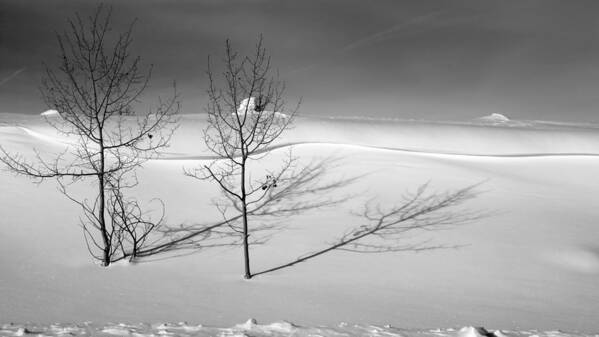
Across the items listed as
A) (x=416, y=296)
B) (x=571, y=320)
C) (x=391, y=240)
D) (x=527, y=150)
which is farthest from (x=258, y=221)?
(x=527, y=150)

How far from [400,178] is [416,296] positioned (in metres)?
6.91

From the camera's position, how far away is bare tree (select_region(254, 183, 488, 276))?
27.3 feet

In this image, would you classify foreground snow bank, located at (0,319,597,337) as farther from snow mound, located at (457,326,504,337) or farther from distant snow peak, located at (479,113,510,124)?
distant snow peak, located at (479,113,510,124)

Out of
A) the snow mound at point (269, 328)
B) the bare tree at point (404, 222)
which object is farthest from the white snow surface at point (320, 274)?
the bare tree at point (404, 222)

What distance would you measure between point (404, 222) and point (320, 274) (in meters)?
3.29

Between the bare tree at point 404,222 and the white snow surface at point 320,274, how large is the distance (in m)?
0.26

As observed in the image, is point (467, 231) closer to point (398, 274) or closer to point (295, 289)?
point (398, 274)

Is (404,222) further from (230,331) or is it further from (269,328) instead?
(230,331)

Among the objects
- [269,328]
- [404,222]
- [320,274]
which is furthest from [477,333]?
[404,222]

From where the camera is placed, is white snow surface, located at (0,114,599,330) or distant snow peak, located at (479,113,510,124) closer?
white snow surface, located at (0,114,599,330)

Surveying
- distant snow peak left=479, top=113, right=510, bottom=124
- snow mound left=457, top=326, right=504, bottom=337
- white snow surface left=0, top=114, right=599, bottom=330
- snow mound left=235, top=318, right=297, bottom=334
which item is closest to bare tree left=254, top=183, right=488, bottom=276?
white snow surface left=0, top=114, right=599, bottom=330

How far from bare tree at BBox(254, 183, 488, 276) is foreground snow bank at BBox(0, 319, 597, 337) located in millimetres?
3117

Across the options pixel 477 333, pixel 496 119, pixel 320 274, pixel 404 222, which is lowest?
pixel 477 333

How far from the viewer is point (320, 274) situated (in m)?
7.10
